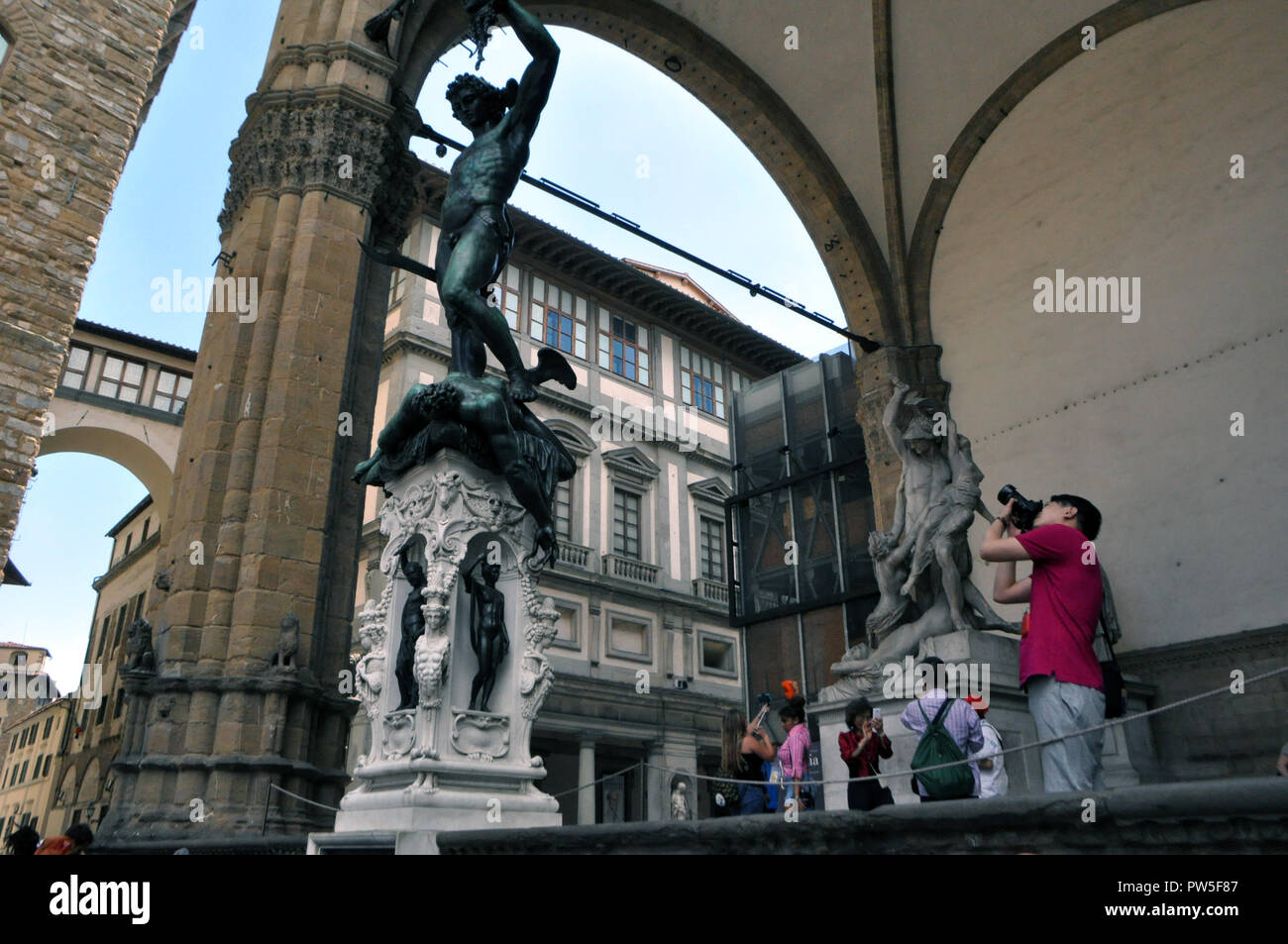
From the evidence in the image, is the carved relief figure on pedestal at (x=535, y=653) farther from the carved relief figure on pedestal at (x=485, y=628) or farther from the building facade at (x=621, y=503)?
the building facade at (x=621, y=503)

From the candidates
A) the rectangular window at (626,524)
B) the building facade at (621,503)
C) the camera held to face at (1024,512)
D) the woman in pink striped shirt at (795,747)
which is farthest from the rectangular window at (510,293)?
the camera held to face at (1024,512)

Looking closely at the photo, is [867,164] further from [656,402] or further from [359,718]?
[359,718]

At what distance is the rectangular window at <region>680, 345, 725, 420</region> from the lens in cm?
2799

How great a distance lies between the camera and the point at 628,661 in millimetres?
23141

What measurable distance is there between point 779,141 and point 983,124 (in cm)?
325

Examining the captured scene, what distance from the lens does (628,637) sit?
76.8 ft

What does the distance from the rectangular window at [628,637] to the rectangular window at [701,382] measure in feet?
25.2

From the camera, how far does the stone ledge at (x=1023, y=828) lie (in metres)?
1.92
